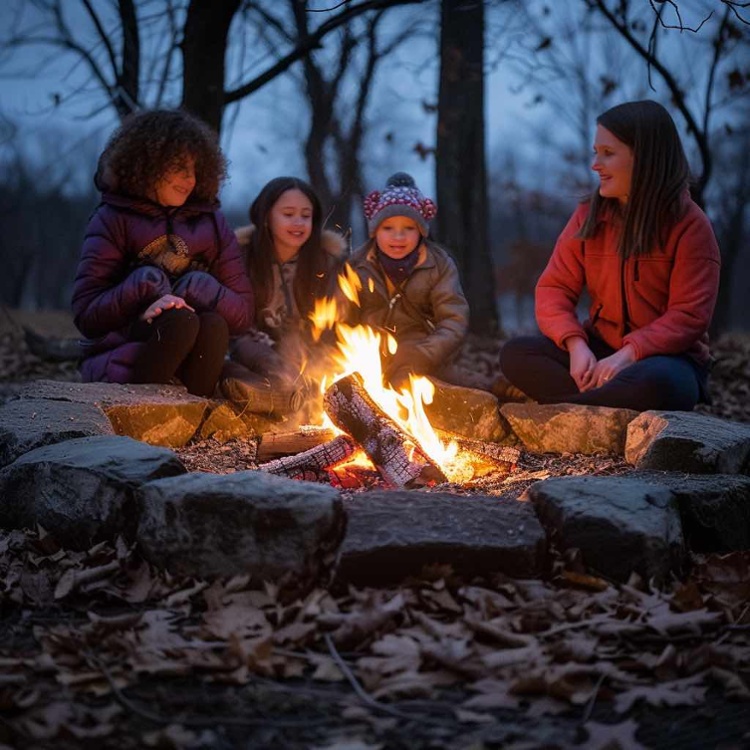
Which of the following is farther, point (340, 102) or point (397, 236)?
point (340, 102)

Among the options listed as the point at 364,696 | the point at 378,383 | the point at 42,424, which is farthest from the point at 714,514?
the point at 42,424

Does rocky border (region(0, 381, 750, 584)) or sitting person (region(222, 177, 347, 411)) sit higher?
sitting person (region(222, 177, 347, 411))

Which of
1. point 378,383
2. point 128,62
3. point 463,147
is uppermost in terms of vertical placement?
point 128,62

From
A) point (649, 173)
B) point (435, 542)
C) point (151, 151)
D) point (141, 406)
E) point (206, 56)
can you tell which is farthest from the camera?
point (206, 56)

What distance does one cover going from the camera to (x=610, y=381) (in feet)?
14.5

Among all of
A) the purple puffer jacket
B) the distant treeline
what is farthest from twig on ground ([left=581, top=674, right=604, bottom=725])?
the distant treeline

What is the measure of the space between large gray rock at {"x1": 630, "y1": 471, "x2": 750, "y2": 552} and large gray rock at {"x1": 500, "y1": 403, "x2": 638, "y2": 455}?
1.03 meters

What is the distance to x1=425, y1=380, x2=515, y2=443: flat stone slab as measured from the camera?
4.74m

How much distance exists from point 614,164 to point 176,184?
244 centimetres

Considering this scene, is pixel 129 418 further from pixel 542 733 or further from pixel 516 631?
pixel 542 733

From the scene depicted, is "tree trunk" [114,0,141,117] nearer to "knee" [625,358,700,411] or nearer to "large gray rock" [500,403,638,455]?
"large gray rock" [500,403,638,455]

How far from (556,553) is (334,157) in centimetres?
1437

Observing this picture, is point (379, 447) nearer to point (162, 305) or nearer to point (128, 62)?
point (162, 305)

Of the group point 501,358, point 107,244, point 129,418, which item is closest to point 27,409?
point 129,418
